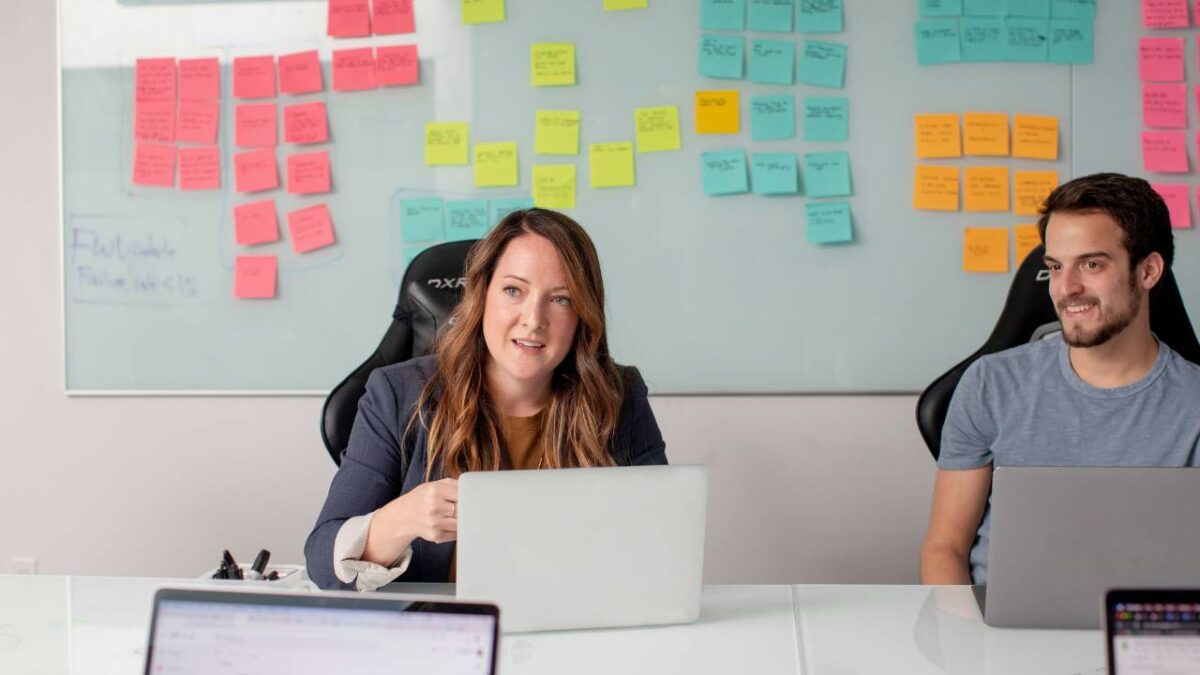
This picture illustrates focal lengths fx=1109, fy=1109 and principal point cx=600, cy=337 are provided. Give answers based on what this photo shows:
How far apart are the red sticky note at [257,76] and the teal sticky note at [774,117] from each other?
4.18 ft

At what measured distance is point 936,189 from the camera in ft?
9.21

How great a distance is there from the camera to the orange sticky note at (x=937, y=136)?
9.18 feet

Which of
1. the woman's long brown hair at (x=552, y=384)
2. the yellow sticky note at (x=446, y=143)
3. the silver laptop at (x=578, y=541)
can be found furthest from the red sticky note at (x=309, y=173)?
the silver laptop at (x=578, y=541)

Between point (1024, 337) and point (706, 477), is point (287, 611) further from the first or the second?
point (1024, 337)

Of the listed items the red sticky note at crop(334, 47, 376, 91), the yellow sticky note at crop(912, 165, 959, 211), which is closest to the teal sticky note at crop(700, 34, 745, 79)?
the yellow sticky note at crop(912, 165, 959, 211)

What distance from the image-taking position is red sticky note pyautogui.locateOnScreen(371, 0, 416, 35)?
114 inches

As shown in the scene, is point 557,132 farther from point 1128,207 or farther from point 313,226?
point 1128,207

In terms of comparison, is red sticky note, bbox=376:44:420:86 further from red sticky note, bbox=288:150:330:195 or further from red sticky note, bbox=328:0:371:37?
red sticky note, bbox=288:150:330:195

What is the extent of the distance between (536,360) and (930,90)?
156 centimetres

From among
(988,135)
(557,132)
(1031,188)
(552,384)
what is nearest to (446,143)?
(557,132)

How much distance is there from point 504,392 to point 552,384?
0.27 feet

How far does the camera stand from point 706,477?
52.6 inches

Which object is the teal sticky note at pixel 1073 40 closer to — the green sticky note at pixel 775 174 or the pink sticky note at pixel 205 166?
the green sticky note at pixel 775 174

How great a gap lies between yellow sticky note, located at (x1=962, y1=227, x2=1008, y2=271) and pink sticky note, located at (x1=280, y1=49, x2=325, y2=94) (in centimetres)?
174
